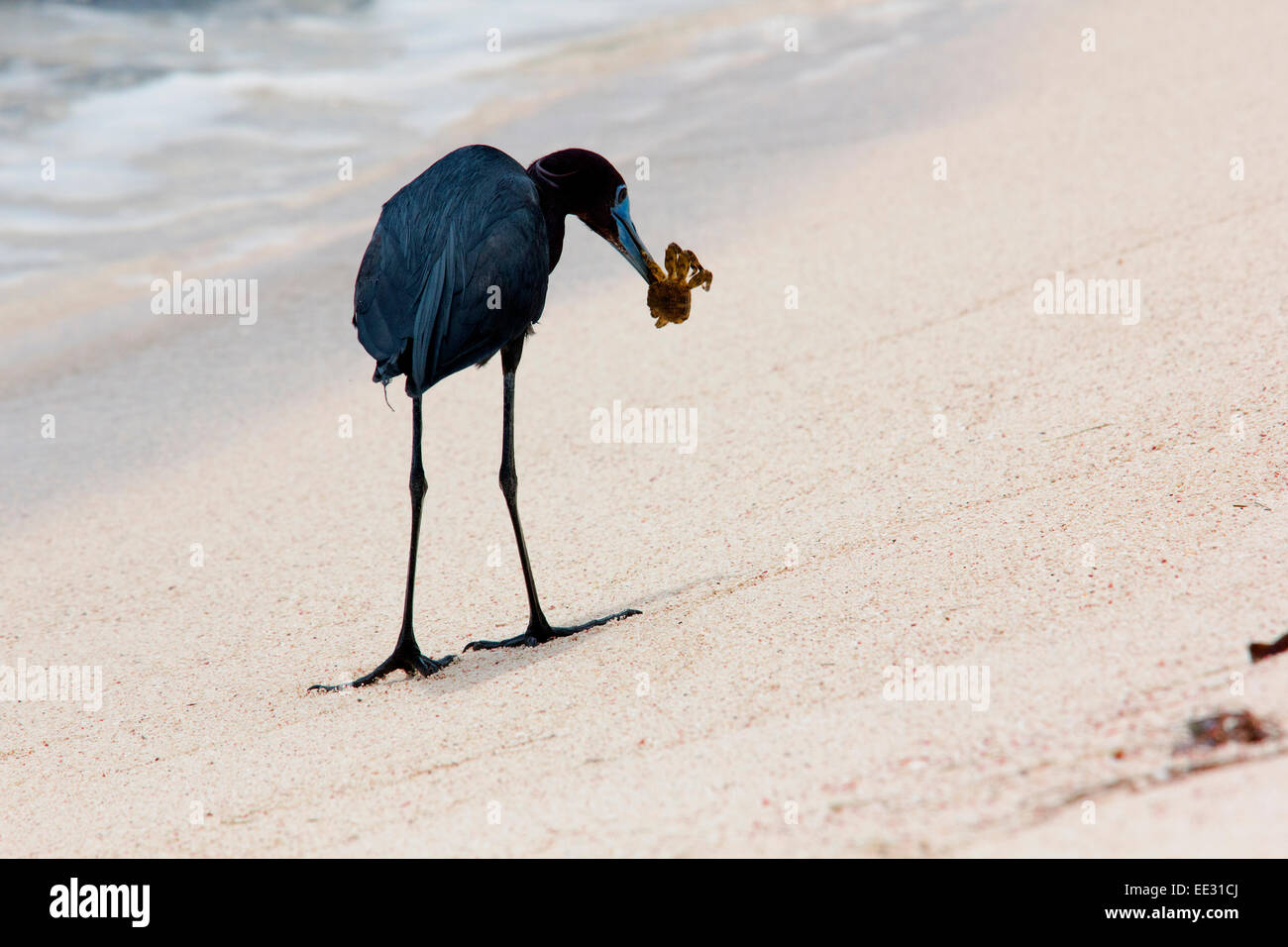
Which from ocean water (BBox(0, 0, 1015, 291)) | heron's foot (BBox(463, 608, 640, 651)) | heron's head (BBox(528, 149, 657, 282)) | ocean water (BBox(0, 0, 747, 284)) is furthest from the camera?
ocean water (BBox(0, 0, 747, 284))

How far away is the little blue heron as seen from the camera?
385 cm

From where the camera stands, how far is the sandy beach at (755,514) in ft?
9.41

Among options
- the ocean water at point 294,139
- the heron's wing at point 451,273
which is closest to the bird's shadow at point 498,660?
the heron's wing at point 451,273

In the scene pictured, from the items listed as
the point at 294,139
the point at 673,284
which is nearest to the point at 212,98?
the point at 294,139

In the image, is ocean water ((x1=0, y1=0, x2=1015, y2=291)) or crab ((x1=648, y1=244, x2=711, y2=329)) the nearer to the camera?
crab ((x1=648, y1=244, x2=711, y2=329))

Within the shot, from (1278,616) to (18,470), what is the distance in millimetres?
5360

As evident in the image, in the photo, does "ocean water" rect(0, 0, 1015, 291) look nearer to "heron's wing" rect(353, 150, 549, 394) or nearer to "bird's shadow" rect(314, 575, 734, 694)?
"heron's wing" rect(353, 150, 549, 394)

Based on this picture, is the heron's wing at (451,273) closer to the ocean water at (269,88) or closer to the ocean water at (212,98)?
the ocean water at (269,88)

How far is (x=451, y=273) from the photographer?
154 inches

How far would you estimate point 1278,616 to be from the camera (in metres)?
3.09

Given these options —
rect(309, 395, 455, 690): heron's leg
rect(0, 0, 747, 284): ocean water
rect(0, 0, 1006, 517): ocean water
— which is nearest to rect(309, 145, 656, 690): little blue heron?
rect(309, 395, 455, 690): heron's leg
